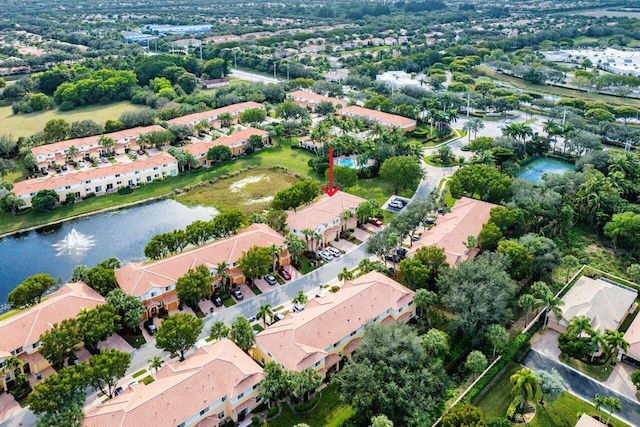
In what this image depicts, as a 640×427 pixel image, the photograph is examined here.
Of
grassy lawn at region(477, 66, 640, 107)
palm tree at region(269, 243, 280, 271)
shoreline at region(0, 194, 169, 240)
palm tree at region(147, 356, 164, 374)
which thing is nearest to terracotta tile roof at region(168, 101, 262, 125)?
shoreline at region(0, 194, 169, 240)

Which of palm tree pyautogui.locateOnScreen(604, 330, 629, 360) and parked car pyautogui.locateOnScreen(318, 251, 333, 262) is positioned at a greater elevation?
palm tree pyautogui.locateOnScreen(604, 330, 629, 360)

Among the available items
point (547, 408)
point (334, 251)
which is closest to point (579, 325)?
point (547, 408)

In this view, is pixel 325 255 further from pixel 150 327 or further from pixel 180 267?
pixel 150 327

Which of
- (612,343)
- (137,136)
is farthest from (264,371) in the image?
(137,136)

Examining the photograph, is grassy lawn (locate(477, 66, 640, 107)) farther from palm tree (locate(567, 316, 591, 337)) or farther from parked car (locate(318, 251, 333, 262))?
palm tree (locate(567, 316, 591, 337))

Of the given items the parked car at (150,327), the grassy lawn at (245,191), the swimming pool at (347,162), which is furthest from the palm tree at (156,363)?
the swimming pool at (347,162)

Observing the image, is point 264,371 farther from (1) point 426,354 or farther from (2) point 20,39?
(2) point 20,39
